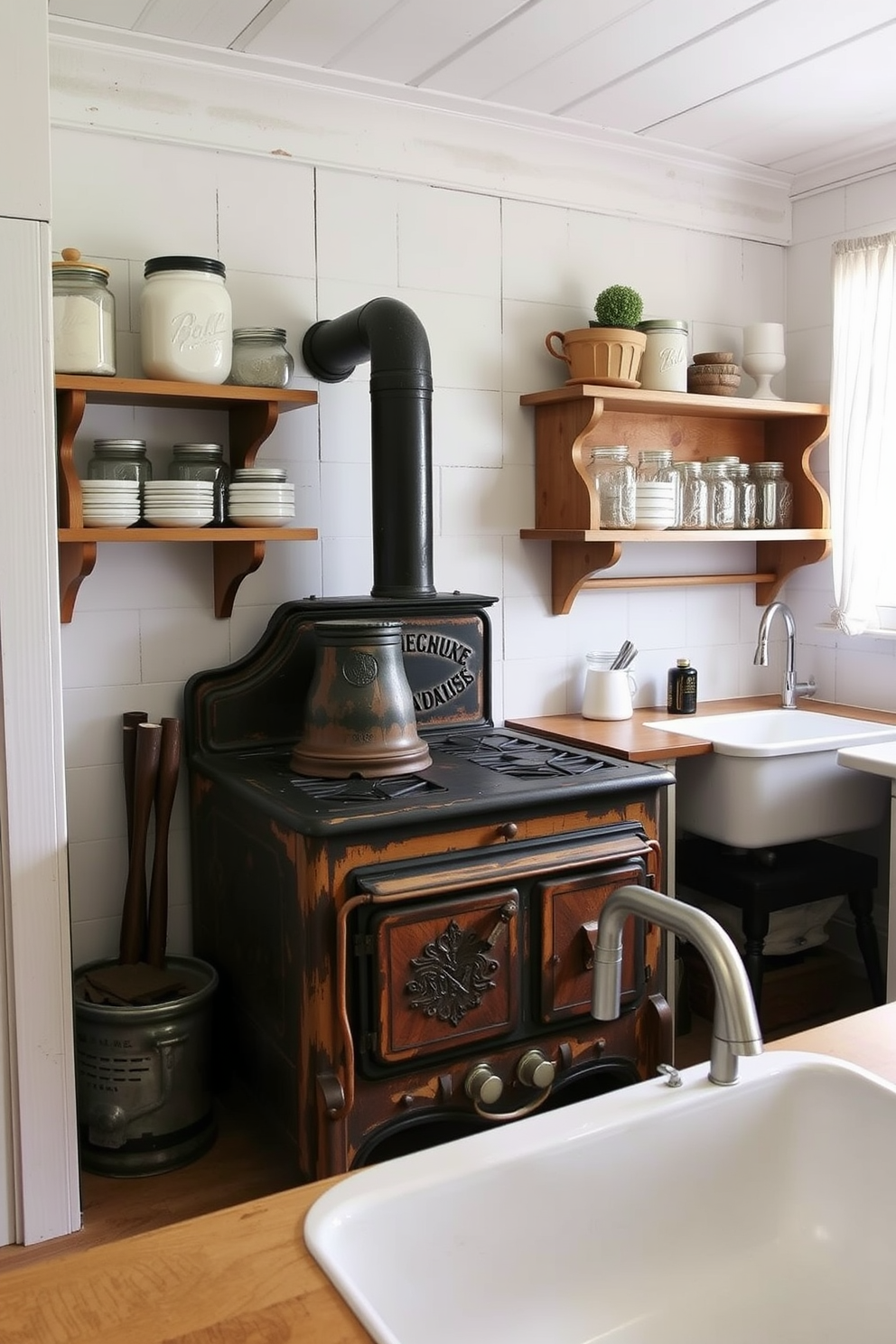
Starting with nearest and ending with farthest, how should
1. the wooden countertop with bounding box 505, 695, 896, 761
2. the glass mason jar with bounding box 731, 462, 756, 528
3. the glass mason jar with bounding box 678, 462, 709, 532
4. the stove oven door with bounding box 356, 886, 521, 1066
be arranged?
the stove oven door with bounding box 356, 886, 521, 1066
the wooden countertop with bounding box 505, 695, 896, 761
the glass mason jar with bounding box 678, 462, 709, 532
the glass mason jar with bounding box 731, 462, 756, 528

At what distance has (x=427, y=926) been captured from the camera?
7.00ft

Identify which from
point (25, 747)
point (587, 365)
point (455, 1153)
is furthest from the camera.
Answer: point (587, 365)

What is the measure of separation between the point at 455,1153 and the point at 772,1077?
371 millimetres

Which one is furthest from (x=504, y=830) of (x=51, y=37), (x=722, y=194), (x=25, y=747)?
(x=722, y=194)

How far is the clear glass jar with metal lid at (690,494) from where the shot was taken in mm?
3203

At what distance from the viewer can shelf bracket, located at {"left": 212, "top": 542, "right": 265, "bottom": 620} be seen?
2541 millimetres

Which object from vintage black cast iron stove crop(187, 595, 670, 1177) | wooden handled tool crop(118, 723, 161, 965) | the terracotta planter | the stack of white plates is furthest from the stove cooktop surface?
the terracotta planter

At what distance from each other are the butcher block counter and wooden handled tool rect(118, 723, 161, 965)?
146 centimetres

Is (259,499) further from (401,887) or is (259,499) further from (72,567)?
(401,887)

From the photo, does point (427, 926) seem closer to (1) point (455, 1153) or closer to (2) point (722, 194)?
(1) point (455, 1153)

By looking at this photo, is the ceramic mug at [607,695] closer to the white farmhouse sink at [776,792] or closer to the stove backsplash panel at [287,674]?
the white farmhouse sink at [776,792]

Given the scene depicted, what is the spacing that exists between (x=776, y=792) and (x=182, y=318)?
5.49 ft

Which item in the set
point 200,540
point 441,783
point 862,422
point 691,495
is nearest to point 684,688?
point 691,495

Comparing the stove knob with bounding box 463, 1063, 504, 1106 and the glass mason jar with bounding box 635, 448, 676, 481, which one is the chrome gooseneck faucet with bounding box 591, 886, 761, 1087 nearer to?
the stove knob with bounding box 463, 1063, 504, 1106
